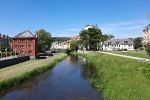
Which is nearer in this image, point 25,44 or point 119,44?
point 25,44

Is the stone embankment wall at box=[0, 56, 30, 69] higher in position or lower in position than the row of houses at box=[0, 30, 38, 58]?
lower

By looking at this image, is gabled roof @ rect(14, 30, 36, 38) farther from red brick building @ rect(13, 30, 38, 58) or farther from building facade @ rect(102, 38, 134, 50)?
building facade @ rect(102, 38, 134, 50)

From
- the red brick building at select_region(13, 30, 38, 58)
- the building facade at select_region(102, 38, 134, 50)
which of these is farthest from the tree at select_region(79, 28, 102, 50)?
the red brick building at select_region(13, 30, 38, 58)

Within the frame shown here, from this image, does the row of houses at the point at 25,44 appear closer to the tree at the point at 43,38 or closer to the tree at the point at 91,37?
the tree at the point at 43,38

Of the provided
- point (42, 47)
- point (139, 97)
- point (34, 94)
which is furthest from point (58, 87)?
point (42, 47)

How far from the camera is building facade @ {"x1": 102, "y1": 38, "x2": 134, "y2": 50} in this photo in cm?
11725

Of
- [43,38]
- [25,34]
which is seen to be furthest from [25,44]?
[43,38]

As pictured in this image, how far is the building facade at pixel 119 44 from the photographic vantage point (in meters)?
117

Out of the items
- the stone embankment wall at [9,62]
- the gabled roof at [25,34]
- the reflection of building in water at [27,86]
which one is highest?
the gabled roof at [25,34]

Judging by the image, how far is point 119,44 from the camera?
120250 millimetres

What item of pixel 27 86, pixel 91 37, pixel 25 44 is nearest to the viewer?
pixel 27 86

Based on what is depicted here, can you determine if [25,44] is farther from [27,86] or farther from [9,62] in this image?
[27,86]

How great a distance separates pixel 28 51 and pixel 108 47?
213ft

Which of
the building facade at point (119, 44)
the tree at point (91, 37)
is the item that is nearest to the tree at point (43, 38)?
the tree at point (91, 37)
